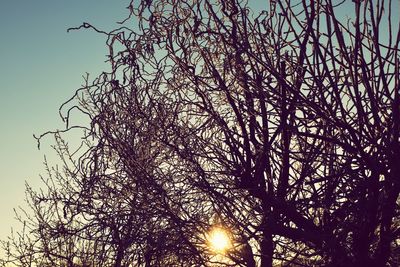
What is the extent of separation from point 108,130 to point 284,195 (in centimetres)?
160

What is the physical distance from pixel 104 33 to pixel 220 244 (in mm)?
2041

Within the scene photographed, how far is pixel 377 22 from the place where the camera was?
1.95m

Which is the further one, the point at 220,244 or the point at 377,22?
the point at 220,244

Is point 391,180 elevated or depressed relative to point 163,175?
depressed

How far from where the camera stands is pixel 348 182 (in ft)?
7.82

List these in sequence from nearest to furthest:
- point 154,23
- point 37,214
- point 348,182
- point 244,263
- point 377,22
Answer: point 377,22 → point 348,182 → point 154,23 → point 244,263 → point 37,214

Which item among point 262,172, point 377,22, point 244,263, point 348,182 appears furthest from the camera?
point 244,263

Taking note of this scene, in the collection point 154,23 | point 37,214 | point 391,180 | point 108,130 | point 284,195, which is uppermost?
point 37,214

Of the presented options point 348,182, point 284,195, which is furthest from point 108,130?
point 348,182

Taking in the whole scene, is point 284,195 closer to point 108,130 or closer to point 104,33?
point 108,130

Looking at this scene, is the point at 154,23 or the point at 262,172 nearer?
the point at 262,172

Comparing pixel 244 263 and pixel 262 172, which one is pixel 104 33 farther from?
pixel 244 263

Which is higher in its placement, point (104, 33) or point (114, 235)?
point (104, 33)

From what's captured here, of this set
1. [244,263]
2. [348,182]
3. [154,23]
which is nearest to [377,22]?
[348,182]
